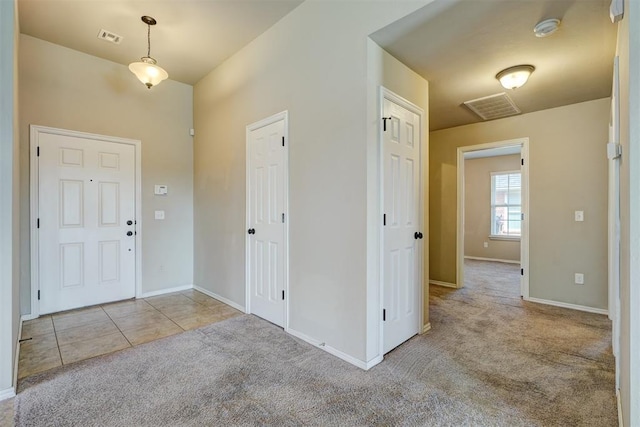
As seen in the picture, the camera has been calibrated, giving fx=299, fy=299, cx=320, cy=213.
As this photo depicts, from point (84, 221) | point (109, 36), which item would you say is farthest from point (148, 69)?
point (84, 221)

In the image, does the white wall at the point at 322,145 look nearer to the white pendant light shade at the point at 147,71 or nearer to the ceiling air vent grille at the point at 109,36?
the white pendant light shade at the point at 147,71

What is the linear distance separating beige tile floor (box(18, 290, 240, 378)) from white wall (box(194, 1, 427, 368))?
572mm

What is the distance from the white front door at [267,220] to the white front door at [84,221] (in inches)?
73.6

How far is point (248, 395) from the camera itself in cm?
195

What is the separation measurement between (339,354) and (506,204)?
22.0 ft

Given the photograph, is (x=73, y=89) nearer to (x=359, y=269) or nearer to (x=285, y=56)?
(x=285, y=56)

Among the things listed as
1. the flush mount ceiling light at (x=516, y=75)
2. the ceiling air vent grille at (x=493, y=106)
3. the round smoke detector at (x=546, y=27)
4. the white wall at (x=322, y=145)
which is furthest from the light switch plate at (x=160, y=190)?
the round smoke detector at (x=546, y=27)

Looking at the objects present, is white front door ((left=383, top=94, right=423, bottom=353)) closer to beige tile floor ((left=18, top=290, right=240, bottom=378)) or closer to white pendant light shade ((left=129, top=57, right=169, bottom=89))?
beige tile floor ((left=18, top=290, right=240, bottom=378))

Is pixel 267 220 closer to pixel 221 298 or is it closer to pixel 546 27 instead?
pixel 221 298

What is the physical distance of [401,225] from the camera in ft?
8.91

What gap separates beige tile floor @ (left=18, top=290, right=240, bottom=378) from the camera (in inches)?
98.3

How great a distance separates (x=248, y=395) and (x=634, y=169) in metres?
2.35

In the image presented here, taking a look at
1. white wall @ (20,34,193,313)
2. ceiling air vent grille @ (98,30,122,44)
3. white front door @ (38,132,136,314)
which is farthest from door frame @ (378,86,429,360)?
white front door @ (38,132,136,314)

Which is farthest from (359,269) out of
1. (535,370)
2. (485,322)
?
(485,322)
